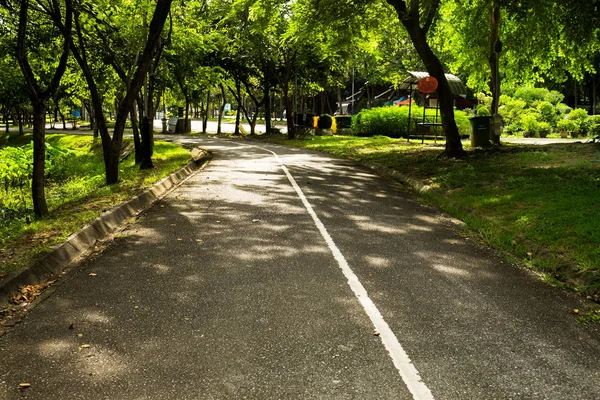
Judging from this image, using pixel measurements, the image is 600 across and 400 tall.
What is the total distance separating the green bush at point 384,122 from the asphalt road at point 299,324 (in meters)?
27.2

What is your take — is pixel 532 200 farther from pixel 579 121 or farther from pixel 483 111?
pixel 483 111

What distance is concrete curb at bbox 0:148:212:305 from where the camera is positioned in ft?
18.6

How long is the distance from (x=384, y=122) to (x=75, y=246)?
29654 millimetres

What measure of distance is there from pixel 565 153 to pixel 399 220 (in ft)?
35.6

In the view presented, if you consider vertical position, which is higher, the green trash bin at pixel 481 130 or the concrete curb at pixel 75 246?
the green trash bin at pixel 481 130

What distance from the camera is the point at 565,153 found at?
17.7 metres

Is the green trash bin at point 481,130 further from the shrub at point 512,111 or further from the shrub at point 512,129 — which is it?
the shrub at point 512,111

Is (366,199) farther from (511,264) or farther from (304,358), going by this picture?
(304,358)

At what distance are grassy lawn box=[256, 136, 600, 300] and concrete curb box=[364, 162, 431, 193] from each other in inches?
8.7

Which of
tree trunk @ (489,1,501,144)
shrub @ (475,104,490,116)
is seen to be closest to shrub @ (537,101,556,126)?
shrub @ (475,104,490,116)

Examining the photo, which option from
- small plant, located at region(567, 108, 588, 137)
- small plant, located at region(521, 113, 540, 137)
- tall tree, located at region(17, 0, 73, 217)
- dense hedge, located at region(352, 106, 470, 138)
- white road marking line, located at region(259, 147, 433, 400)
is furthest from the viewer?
dense hedge, located at region(352, 106, 470, 138)

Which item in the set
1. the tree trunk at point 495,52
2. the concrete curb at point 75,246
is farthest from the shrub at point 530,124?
the concrete curb at point 75,246

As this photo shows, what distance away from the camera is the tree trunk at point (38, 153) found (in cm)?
885

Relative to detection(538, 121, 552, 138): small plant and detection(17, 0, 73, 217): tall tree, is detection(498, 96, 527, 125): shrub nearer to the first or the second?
detection(538, 121, 552, 138): small plant
